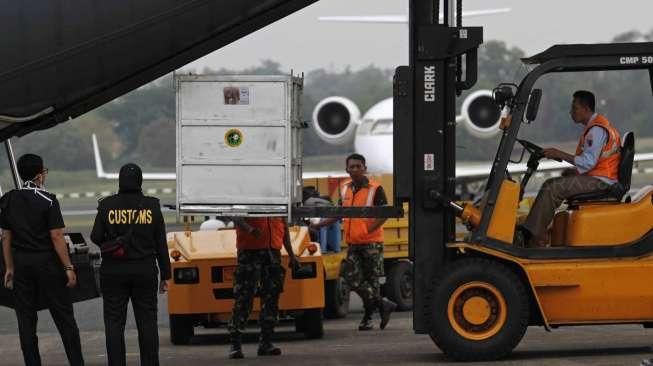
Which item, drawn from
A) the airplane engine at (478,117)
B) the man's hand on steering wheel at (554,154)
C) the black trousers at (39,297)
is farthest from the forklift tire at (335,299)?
the airplane engine at (478,117)

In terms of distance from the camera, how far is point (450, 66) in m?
12.7

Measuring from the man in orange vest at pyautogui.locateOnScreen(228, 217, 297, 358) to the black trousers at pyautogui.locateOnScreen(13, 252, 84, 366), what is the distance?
222cm

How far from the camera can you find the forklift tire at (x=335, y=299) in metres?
17.8

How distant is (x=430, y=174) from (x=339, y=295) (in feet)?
18.3

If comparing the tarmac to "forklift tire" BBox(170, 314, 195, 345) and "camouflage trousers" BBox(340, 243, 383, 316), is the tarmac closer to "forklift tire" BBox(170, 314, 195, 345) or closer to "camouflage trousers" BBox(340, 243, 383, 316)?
"forklift tire" BBox(170, 314, 195, 345)

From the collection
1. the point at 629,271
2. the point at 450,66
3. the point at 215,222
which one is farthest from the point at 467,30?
the point at 215,222

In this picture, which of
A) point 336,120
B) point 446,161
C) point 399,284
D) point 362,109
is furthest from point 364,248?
point 362,109

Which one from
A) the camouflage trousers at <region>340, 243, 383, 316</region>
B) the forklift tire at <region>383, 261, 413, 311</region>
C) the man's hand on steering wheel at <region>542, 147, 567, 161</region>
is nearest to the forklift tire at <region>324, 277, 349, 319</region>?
the forklift tire at <region>383, 261, 413, 311</region>

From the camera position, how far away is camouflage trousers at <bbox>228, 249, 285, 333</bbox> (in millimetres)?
13727

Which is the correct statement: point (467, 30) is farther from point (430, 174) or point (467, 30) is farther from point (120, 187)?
point (120, 187)

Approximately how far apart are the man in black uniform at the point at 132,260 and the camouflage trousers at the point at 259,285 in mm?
2327

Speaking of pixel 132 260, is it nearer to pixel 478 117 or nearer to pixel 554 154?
pixel 554 154

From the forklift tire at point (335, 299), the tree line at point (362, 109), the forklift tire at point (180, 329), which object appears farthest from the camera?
the tree line at point (362, 109)

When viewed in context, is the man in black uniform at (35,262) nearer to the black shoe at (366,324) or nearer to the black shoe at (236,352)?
the black shoe at (236,352)
